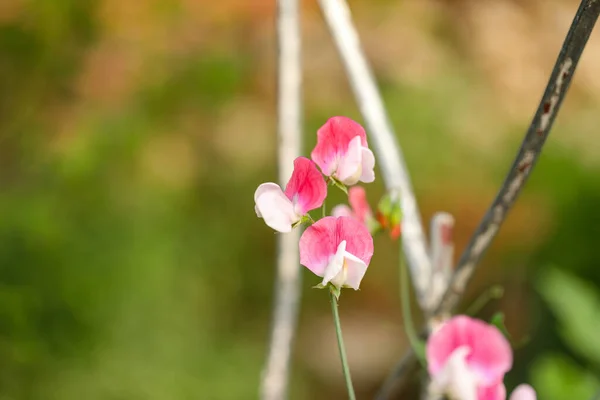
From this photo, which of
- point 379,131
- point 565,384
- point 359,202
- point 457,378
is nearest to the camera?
point 457,378

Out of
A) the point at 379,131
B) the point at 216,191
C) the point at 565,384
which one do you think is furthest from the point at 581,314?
the point at 216,191

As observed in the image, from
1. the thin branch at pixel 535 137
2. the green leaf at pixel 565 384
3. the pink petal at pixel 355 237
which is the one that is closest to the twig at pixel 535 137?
the thin branch at pixel 535 137

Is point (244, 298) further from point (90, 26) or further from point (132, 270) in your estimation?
point (90, 26)

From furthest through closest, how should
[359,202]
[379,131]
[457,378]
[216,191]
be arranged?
[216,191] → [379,131] → [359,202] → [457,378]

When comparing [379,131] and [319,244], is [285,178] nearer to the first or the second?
[379,131]

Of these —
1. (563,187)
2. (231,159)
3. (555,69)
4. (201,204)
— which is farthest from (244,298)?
(555,69)

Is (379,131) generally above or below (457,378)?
above

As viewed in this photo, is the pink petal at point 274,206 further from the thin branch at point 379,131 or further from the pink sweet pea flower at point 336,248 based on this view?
the thin branch at point 379,131
